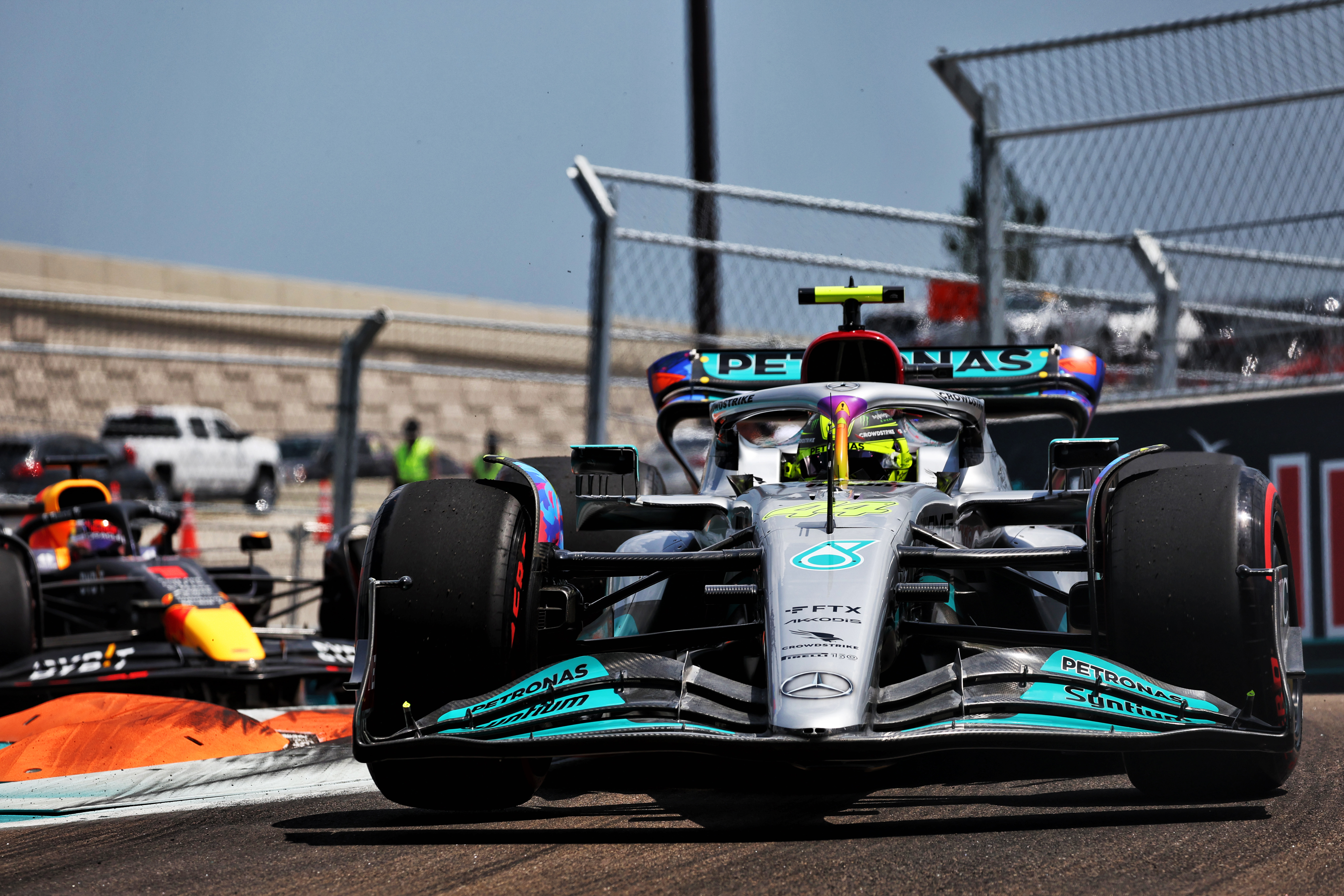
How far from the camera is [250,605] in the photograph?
9836 mm

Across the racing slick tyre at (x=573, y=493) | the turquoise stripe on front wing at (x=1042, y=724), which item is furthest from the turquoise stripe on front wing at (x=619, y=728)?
the racing slick tyre at (x=573, y=493)

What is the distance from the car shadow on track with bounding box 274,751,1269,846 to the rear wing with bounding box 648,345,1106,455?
6.17ft

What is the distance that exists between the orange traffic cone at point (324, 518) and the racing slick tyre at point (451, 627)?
5.27 meters

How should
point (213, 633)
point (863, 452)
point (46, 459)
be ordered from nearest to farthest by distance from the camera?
point (863, 452) < point (213, 633) < point (46, 459)

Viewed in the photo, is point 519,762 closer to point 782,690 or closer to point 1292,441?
point 782,690

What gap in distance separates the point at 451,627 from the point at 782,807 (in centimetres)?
107

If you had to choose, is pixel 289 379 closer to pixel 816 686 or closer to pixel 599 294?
pixel 599 294

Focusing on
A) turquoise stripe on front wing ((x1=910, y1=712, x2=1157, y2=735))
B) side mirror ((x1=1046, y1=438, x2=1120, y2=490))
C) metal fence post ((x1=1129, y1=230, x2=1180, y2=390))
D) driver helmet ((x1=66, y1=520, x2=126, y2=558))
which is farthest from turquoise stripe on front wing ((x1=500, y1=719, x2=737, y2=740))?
driver helmet ((x1=66, y1=520, x2=126, y2=558))

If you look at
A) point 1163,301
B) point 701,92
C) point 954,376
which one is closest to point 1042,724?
point 954,376

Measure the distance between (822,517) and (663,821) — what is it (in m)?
0.98

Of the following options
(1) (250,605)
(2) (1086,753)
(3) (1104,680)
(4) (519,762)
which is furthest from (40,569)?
(3) (1104,680)

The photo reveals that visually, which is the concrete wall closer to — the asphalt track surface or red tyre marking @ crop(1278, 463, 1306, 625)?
red tyre marking @ crop(1278, 463, 1306, 625)

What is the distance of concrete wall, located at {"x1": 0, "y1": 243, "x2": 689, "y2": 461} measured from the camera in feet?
33.9

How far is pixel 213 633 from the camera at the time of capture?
318 inches
